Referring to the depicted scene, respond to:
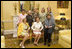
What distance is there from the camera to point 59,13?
6.93 metres

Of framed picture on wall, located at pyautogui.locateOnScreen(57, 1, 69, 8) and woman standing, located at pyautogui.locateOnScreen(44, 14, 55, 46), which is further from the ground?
framed picture on wall, located at pyautogui.locateOnScreen(57, 1, 69, 8)

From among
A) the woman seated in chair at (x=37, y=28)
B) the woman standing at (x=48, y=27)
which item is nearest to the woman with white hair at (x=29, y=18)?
the woman seated in chair at (x=37, y=28)

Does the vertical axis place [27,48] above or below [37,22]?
below

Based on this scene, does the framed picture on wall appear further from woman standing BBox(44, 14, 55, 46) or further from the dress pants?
the dress pants

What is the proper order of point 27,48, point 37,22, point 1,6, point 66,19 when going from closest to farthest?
point 27,48, point 37,22, point 1,6, point 66,19

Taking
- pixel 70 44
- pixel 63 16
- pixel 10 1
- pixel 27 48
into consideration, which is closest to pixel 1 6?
pixel 10 1

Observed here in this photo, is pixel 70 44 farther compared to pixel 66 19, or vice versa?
pixel 66 19

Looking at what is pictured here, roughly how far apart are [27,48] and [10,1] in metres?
2.92

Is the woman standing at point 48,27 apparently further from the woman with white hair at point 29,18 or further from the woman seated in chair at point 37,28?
the woman with white hair at point 29,18

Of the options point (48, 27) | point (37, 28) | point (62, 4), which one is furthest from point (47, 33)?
point (62, 4)

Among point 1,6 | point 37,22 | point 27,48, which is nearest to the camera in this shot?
point 27,48

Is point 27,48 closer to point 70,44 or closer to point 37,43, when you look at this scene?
point 37,43

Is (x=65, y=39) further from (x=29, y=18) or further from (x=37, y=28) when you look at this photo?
(x=29, y=18)

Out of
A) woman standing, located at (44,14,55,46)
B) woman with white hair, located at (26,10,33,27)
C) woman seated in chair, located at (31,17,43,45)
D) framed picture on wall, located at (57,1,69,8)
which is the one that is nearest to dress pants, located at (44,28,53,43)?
woman standing, located at (44,14,55,46)
